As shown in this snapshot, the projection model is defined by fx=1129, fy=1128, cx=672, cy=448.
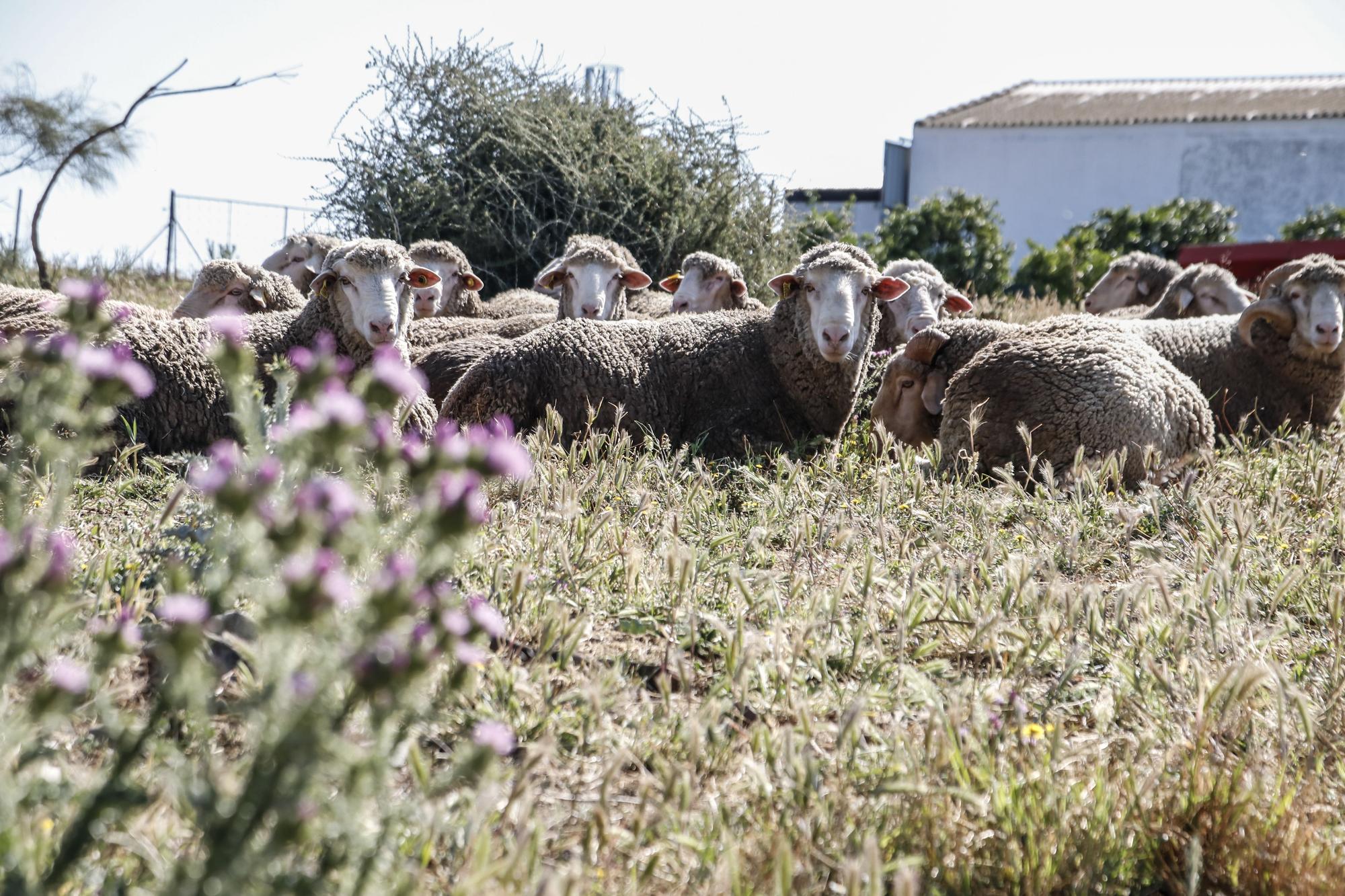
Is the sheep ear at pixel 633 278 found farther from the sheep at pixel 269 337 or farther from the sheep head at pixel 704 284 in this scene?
the sheep at pixel 269 337

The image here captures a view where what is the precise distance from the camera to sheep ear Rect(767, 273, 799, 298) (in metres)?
5.79

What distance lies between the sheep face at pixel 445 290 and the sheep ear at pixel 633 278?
1.02m

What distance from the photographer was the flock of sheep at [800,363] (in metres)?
4.95

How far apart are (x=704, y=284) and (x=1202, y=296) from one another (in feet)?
13.4

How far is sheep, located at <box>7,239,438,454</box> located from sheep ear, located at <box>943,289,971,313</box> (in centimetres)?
375

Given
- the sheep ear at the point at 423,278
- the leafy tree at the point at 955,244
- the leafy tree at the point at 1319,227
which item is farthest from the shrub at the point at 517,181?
the leafy tree at the point at 1319,227

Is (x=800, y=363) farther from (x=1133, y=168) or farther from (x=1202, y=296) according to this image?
(x=1133, y=168)

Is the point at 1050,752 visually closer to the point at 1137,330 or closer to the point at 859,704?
the point at 859,704

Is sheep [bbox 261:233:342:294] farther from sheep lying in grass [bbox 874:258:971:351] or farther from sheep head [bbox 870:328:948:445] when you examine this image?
sheep head [bbox 870:328:948:445]

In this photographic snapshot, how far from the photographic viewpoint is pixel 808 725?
1987mm

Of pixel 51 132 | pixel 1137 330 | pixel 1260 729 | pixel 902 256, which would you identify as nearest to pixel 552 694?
pixel 1260 729

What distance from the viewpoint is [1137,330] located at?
617 centimetres

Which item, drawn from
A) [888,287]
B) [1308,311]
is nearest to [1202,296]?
[1308,311]

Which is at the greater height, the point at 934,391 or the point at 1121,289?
the point at 1121,289
